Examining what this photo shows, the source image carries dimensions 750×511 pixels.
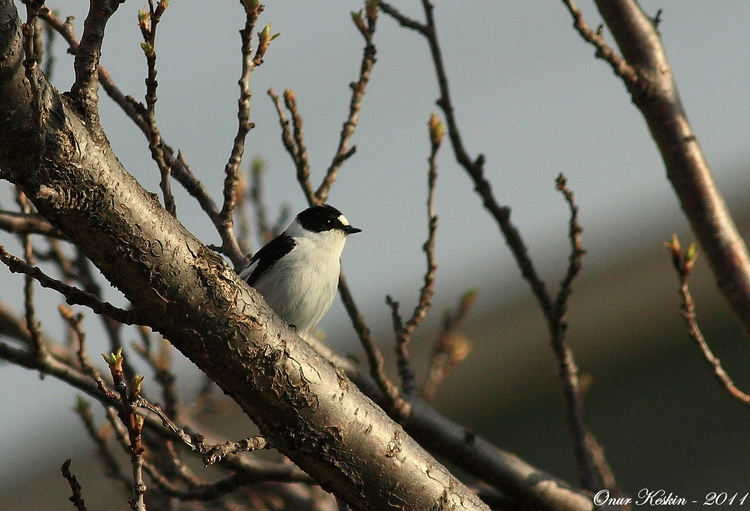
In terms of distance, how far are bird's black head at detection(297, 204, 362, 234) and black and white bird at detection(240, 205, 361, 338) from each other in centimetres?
19

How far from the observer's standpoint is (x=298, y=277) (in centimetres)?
472

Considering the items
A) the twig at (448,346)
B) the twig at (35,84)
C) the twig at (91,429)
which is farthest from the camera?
the twig at (448,346)

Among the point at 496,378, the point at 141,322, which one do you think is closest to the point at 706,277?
the point at 496,378

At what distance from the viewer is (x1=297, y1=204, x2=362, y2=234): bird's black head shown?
17.6 ft

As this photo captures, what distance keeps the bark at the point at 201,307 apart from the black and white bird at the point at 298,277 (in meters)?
1.90

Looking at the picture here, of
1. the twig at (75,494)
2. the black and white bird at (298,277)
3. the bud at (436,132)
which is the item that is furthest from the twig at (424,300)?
the twig at (75,494)

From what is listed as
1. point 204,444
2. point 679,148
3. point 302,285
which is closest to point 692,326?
point 679,148

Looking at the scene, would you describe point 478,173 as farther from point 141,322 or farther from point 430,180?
point 141,322

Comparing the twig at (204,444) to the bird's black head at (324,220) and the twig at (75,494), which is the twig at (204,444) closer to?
the twig at (75,494)

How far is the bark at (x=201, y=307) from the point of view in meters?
2.12

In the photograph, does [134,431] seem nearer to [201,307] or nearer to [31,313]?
[201,307]

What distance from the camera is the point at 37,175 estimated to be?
2.13 metres

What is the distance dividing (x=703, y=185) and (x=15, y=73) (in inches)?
132

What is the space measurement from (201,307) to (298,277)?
2331mm
